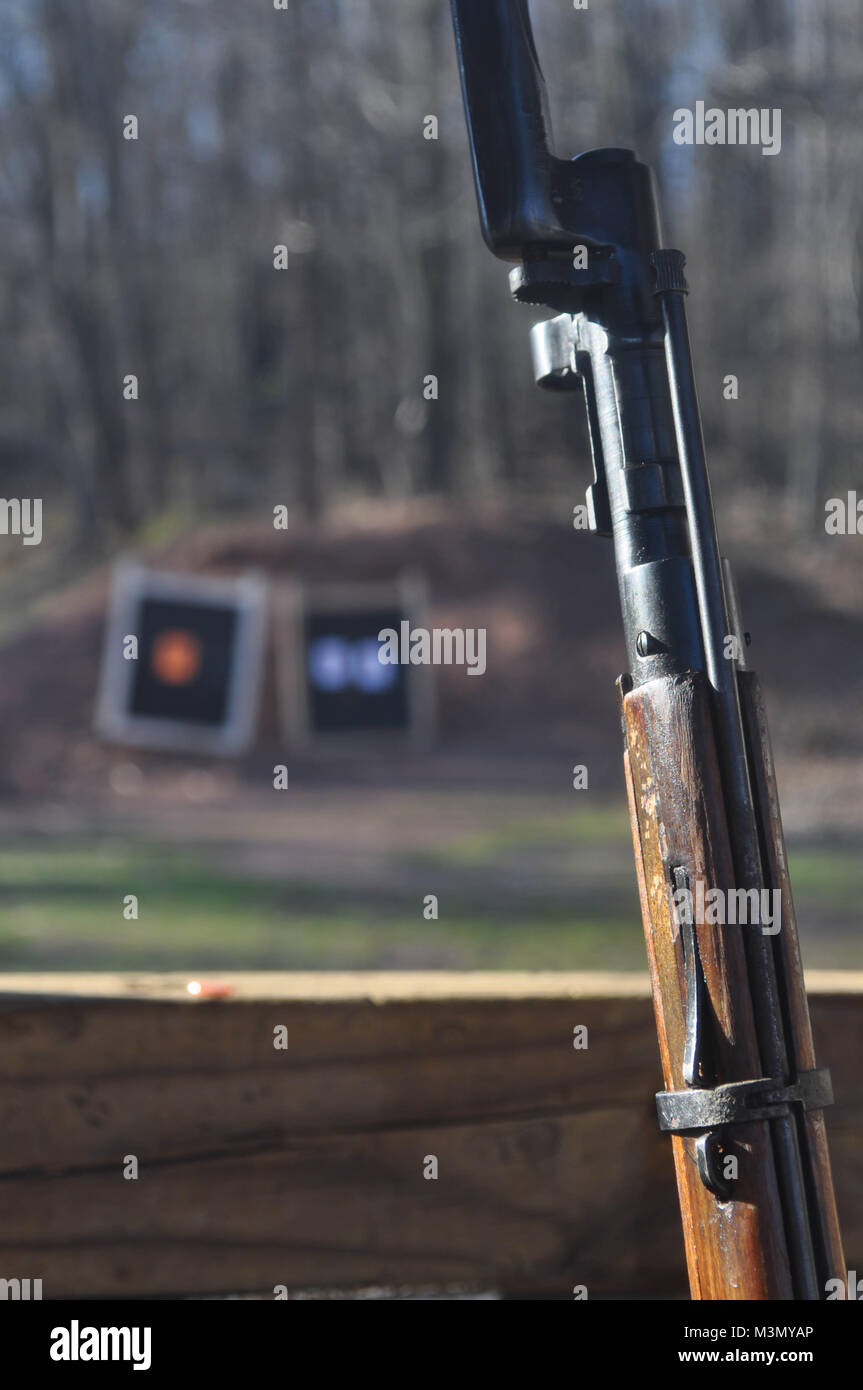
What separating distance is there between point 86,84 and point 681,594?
24.9 m

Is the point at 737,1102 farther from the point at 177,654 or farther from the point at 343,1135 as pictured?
the point at 177,654

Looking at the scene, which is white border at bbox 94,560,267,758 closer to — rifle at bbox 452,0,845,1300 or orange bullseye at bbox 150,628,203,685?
orange bullseye at bbox 150,628,203,685

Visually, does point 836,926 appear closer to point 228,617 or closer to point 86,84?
point 228,617

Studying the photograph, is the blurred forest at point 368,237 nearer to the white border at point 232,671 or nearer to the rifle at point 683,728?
the white border at point 232,671

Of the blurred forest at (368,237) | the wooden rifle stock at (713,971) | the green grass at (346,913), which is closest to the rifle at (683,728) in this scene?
the wooden rifle stock at (713,971)

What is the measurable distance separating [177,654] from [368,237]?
453 inches

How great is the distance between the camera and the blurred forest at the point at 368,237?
2291cm

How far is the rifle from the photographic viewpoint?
1273 millimetres

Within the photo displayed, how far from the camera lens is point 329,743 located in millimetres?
16641

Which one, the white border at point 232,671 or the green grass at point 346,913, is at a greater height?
the white border at point 232,671

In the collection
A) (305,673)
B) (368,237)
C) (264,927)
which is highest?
(368,237)

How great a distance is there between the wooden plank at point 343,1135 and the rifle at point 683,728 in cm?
20

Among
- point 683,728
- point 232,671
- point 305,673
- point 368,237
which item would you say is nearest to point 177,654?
point 232,671

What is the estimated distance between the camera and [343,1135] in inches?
57.4
